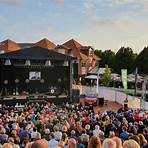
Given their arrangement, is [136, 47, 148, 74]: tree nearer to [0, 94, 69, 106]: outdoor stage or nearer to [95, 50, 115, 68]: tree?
[95, 50, 115, 68]: tree

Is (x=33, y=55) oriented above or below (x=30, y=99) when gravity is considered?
above

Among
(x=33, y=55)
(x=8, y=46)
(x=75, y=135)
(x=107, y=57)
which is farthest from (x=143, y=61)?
(x=75, y=135)

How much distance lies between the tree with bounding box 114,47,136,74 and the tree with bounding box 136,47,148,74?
6.28ft

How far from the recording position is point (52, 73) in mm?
37938

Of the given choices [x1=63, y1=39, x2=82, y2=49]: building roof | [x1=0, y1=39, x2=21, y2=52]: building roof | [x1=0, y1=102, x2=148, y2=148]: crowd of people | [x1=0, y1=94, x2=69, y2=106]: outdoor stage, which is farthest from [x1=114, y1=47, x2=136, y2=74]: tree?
[x1=0, y1=102, x2=148, y2=148]: crowd of people

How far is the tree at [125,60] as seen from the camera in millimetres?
72875

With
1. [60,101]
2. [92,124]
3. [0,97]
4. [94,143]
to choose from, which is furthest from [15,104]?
[94,143]

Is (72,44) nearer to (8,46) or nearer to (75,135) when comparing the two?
(8,46)

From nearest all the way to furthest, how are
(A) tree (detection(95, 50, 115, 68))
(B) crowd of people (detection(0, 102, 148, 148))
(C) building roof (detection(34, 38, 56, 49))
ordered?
1. (B) crowd of people (detection(0, 102, 148, 148))
2. (C) building roof (detection(34, 38, 56, 49))
3. (A) tree (detection(95, 50, 115, 68))

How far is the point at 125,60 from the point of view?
74000 mm

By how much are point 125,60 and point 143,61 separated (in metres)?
5.59

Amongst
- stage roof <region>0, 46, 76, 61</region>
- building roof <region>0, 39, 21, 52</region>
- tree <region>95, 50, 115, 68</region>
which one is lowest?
stage roof <region>0, 46, 76, 61</region>

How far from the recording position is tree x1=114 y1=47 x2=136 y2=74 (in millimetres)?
72875

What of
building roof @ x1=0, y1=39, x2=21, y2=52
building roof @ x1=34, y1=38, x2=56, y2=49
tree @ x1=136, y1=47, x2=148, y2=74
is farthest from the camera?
building roof @ x1=34, y1=38, x2=56, y2=49
